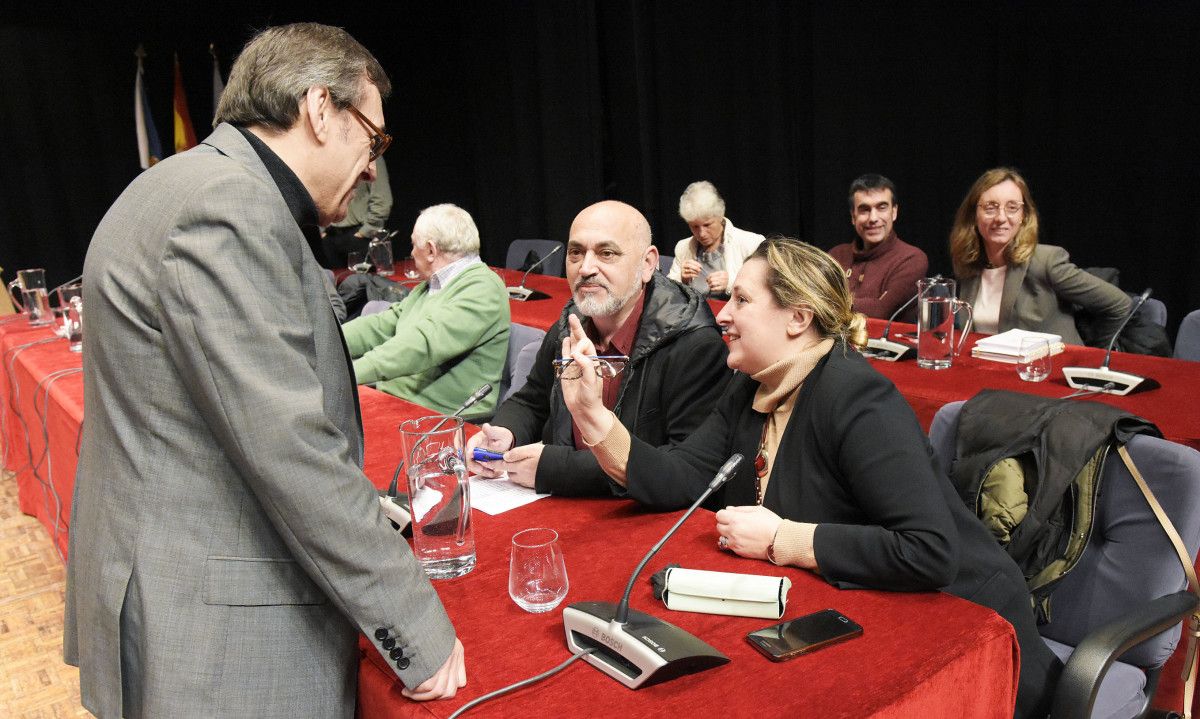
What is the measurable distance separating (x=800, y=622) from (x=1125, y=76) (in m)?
4.21

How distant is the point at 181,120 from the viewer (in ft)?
27.6

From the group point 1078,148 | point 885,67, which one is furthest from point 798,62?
point 1078,148

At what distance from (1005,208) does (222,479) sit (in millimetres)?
3120

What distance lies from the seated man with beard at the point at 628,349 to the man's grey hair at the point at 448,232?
1.10 meters

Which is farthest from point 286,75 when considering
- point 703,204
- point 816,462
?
point 703,204

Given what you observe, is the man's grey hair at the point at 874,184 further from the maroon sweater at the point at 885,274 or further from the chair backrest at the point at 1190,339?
the chair backrest at the point at 1190,339

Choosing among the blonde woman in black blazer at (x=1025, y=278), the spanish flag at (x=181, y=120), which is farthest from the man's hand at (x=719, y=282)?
the spanish flag at (x=181, y=120)

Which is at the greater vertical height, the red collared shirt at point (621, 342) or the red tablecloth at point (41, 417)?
the red collared shirt at point (621, 342)

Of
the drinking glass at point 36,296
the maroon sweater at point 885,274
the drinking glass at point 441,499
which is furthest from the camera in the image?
the drinking glass at point 36,296

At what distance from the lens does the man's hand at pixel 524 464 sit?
1880mm

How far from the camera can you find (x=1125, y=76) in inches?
175

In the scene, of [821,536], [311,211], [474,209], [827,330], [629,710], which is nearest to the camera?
[629,710]

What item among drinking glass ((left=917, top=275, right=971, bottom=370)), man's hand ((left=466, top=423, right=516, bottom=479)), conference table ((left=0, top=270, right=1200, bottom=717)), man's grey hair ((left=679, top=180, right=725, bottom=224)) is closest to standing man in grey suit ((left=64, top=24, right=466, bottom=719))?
conference table ((left=0, top=270, right=1200, bottom=717))

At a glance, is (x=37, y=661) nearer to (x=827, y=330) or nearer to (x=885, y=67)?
(x=827, y=330)
